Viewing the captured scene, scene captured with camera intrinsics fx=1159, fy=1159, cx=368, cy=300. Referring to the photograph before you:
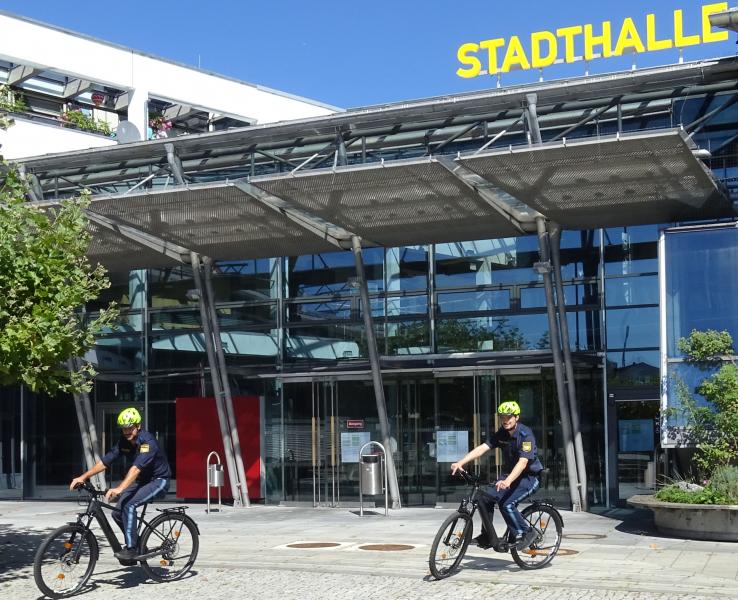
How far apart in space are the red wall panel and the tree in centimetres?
950

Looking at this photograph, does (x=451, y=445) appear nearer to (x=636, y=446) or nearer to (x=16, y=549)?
(x=636, y=446)

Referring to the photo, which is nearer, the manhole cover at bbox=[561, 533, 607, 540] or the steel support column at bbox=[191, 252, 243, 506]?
the manhole cover at bbox=[561, 533, 607, 540]

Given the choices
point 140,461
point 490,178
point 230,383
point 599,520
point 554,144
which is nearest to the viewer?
point 140,461

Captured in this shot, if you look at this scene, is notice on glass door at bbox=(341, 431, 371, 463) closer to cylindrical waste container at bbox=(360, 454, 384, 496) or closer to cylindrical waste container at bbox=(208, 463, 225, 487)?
cylindrical waste container at bbox=(360, 454, 384, 496)

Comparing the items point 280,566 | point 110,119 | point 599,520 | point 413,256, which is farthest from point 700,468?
point 110,119

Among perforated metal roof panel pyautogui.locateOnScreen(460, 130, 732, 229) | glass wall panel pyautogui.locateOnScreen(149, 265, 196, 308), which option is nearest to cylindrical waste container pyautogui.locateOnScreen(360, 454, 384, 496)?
perforated metal roof panel pyautogui.locateOnScreen(460, 130, 732, 229)

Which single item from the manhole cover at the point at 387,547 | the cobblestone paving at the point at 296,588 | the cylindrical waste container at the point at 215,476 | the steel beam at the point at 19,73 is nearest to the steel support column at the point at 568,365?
the manhole cover at the point at 387,547

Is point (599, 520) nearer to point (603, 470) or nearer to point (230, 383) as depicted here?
point (603, 470)

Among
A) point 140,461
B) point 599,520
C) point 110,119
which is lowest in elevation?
point 599,520

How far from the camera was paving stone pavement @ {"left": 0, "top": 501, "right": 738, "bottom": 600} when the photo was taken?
11.0 meters

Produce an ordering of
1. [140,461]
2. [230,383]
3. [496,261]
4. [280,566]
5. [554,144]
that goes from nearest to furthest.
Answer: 1. [140,461]
2. [280,566]
3. [554,144]
4. [496,261]
5. [230,383]

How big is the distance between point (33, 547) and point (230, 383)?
26.4 feet

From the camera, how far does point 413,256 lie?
22312mm

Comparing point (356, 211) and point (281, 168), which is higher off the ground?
point (281, 168)
